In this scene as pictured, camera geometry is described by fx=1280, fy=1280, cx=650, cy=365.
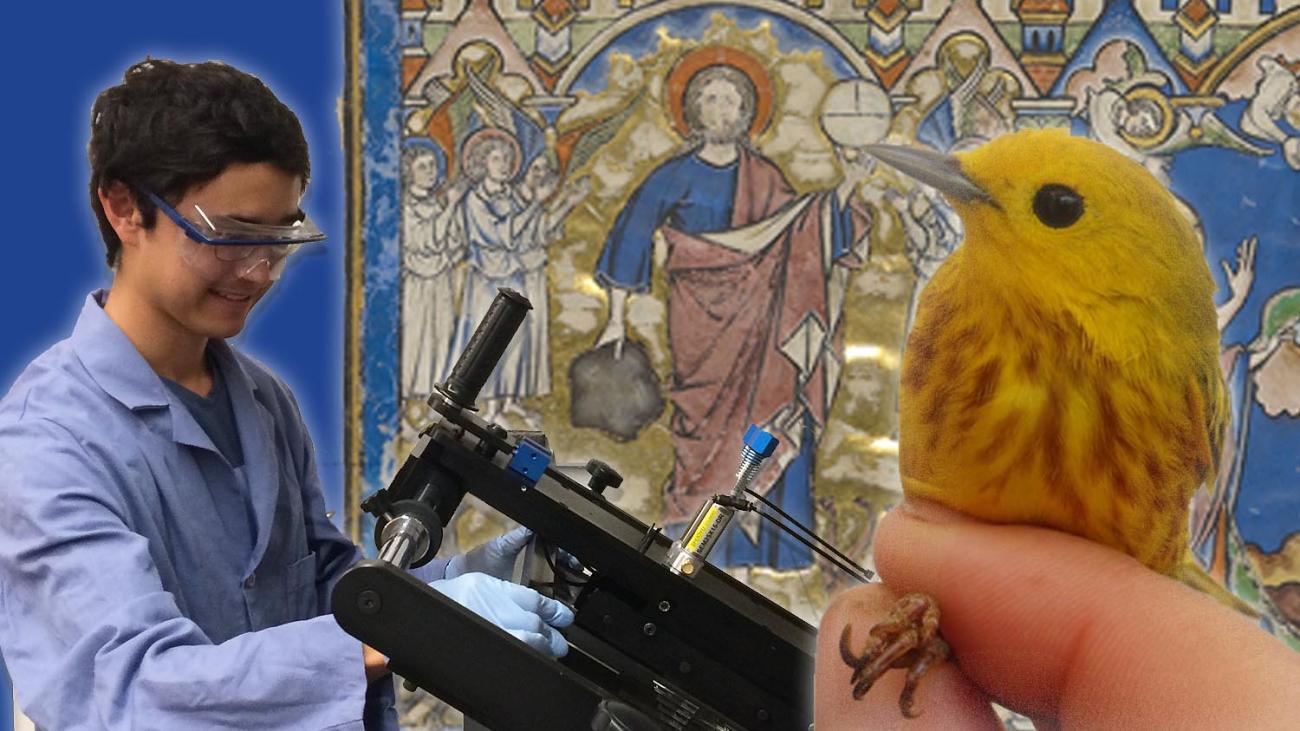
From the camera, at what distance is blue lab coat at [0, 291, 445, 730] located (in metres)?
1.11

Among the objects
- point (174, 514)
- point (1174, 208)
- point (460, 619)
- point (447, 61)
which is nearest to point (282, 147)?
point (174, 514)

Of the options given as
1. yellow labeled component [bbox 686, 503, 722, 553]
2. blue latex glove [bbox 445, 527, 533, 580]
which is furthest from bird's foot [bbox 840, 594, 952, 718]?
blue latex glove [bbox 445, 527, 533, 580]

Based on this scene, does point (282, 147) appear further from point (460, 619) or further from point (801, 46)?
point (801, 46)

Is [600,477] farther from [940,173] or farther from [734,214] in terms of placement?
[734,214]

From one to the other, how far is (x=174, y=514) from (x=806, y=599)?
1424 mm

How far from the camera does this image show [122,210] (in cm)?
131

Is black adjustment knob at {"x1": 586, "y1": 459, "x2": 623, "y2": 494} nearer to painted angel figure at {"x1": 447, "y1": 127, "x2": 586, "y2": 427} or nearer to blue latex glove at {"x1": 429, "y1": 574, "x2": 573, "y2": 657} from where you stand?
blue latex glove at {"x1": 429, "y1": 574, "x2": 573, "y2": 657}

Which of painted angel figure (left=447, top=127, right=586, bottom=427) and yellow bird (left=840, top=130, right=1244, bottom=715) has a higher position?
yellow bird (left=840, top=130, right=1244, bottom=715)

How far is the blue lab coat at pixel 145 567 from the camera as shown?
1.11 m

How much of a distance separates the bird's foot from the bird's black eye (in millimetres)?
222

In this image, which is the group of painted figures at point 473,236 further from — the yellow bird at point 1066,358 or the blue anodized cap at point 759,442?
the yellow bird at point 1066,358

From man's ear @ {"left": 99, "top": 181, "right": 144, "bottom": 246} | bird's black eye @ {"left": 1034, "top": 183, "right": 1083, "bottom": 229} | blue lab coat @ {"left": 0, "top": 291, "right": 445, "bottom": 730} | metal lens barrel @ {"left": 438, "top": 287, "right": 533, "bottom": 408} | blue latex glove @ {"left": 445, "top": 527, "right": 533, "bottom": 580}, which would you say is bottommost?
blue latex glove @ {"left": 445, "top": 527, "right": 533, "bottom": 580}

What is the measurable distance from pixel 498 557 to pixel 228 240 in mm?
490

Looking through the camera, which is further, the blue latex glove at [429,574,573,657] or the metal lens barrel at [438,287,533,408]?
the metal lens barrel at [438,287,533,408]
